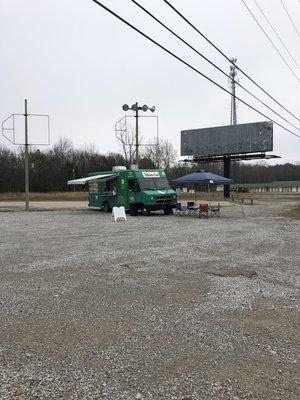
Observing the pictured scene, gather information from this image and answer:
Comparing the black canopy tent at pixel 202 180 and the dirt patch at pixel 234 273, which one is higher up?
the black canopy tent at pixel 202 180

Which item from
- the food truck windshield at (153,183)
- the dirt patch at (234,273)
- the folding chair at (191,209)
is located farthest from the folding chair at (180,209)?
the dirt patch at (234,273)

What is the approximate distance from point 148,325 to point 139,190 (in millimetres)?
20702

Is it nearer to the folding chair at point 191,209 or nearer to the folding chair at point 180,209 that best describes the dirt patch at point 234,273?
the folding chair at point 191,209

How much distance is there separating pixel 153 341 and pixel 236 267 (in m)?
4.87

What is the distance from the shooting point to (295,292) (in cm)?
738

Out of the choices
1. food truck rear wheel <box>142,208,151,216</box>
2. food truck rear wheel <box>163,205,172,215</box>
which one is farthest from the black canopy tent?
food truck rear wheel <box>142,208,151,216</box>

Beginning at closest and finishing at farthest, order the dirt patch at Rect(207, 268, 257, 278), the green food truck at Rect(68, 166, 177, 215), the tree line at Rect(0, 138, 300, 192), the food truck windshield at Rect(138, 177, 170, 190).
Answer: the dirt patch at Rect(207, 268, 257, 278)
the green food truck at Rect(68, 166, 177, 215)
the food truck windshield at Rect(138, 177, 170, 190)
the tree line at Rect(0, 138, 300, 192)

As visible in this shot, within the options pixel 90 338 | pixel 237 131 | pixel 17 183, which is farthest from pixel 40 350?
pixel 17 183

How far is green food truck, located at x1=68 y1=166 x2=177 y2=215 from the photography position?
26.1 meters

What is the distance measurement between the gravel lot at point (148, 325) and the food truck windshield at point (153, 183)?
596 inches

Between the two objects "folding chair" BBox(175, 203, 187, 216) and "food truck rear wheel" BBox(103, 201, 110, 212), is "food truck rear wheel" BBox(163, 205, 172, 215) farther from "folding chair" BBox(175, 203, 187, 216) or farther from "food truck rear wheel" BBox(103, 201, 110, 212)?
"food truck rear wheel" BBox(103, 201, 110, 212)

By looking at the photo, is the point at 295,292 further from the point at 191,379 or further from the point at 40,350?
the point at 40,350

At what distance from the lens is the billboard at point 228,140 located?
2249 inches

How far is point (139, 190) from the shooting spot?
86.0ft
